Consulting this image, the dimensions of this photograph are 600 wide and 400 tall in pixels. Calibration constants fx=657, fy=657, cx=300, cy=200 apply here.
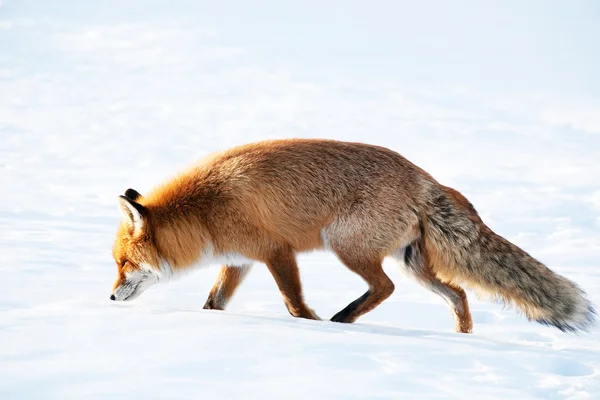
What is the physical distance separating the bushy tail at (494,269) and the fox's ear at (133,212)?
1.98m

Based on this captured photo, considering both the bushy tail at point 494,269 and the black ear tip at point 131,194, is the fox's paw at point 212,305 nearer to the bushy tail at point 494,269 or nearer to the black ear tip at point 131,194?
the black ear tip at point 131,194

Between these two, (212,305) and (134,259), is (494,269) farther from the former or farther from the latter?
(134,259)

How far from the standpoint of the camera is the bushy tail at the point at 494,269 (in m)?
4.24

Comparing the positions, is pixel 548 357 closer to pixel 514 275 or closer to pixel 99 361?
pixel 514 275

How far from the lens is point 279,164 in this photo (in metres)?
4.65

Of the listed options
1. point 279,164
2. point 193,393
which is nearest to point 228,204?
point 279,164

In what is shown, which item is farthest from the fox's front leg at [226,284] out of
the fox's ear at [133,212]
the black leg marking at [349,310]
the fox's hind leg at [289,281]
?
the black leg marking at [349,310]

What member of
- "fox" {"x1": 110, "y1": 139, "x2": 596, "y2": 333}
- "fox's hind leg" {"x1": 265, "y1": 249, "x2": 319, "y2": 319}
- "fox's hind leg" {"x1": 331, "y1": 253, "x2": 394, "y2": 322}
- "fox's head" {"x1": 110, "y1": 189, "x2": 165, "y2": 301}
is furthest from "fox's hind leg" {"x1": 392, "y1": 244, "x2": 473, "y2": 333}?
"fox's head" {"x1": 110, "y1": 189, "x2": 165, "y2": 301}

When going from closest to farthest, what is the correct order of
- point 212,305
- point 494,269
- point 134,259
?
point 494,269, point 134,259, point 212,305

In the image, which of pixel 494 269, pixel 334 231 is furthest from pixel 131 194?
pixel 494 269

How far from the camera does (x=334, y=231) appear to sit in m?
4.46

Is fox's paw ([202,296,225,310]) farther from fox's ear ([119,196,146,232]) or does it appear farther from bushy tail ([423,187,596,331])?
bushy tail ([423,187,596,331])

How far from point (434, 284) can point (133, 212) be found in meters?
2.19

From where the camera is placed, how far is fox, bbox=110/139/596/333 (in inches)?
173
